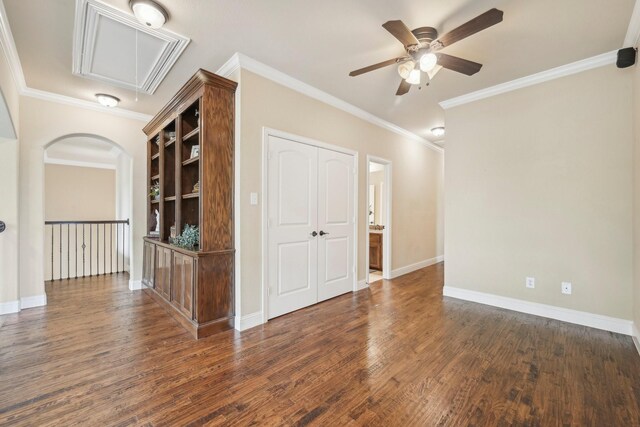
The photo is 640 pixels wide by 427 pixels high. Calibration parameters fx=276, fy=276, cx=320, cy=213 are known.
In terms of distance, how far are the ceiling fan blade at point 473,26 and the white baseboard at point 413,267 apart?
145 inches

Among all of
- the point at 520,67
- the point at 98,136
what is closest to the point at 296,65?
the point at 520,67

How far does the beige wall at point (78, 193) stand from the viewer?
22.4 ft

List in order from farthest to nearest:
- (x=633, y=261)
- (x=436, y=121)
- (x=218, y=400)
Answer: (x=436, y=121) < (x=633, y=261) < (x=218, y=400)

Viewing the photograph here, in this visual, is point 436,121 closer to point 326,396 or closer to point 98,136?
point 326,396

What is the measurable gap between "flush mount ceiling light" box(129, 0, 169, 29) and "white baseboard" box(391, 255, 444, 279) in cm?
453

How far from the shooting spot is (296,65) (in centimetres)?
293

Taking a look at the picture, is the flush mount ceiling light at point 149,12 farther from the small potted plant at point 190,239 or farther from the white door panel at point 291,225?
the small potted plant at point 190,239

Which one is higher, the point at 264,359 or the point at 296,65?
the point at 296,65

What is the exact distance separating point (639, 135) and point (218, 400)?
3.98 meters

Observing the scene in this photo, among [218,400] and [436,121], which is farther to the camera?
Answer: [436,121]

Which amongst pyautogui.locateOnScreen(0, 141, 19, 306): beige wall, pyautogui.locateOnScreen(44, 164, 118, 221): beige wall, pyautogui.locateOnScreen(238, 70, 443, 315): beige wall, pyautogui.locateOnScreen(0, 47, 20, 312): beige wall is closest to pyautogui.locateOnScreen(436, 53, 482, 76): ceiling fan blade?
pyautogui.locateOnScreen(238, 70, 443, 315): beige wall

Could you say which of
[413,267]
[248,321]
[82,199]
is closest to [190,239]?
[248,321]

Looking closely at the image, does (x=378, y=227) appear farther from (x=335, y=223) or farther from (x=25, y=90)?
(x=25, y=90)

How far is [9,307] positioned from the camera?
323 centimetres
